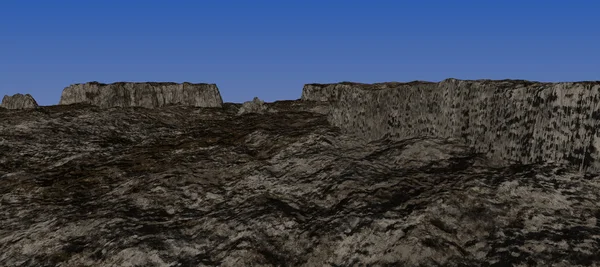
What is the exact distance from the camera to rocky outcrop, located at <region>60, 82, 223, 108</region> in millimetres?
16688

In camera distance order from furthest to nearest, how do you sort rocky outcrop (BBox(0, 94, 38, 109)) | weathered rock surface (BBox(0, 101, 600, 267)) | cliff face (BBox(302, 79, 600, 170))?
rocky outcrop (BBox(0, 94, 38, 109))
cliff face (BBox(302, 79, 600, 170))
weathered rock surface (BBox(0, 101, 600, 267))

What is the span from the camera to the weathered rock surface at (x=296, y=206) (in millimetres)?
5586

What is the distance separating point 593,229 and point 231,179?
4.94 metres

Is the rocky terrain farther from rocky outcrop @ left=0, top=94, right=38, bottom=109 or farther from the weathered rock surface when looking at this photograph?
rocky outcrop @ left=0, top=94, right=38, bottom=109

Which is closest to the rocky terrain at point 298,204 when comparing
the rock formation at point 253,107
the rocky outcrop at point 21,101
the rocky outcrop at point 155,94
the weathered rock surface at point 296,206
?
the weathered rock surface at point 296,206

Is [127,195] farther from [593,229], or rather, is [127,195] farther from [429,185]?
[593,229]

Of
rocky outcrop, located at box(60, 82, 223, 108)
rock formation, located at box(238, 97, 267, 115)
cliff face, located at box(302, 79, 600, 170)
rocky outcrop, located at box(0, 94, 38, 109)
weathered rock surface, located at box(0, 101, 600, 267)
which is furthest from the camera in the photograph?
rocky outcrop, located at box(0, 94, 38, 109)

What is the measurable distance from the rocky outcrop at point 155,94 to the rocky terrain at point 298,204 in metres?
6.54

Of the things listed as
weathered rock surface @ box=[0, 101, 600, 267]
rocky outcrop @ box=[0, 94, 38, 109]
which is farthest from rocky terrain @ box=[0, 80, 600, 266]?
rocky outcrop @ box=[0, 94, 38, 109]

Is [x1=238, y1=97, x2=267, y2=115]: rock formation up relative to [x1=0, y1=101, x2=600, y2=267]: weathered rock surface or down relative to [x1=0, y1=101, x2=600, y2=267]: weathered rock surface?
up

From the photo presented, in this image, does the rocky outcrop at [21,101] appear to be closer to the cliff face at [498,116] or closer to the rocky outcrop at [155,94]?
the rocky outcrop at [155,94]

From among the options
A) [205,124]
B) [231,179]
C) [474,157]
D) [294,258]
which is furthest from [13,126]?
[474,157]

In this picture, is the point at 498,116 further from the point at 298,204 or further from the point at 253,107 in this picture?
the point at 253,107

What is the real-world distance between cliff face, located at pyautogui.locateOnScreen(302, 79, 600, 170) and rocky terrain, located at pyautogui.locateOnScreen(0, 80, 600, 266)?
116 millimetres
